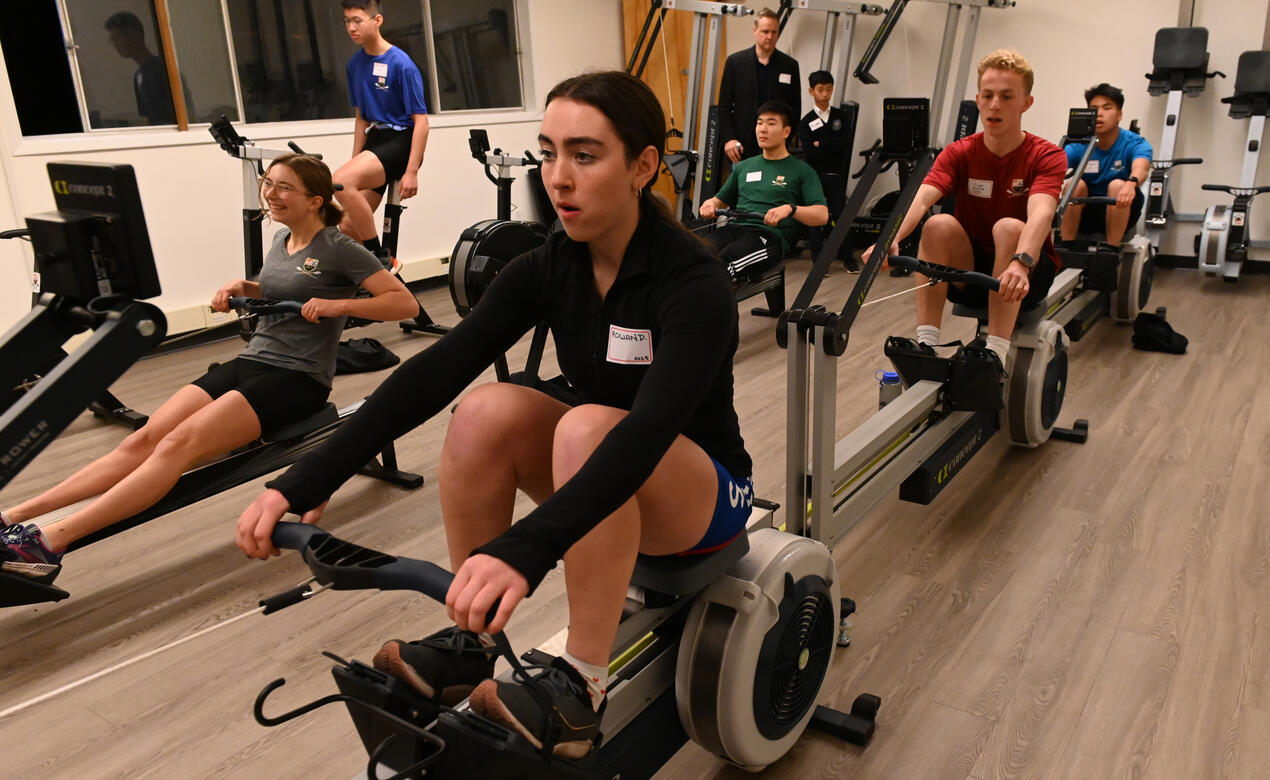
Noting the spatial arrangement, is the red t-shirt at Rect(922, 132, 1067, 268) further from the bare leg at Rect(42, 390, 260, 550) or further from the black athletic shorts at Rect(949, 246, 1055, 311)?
the bare leg at Rect(42, 390, 260, 550)

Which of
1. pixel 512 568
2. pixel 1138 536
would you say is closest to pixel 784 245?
pixel 1138 536

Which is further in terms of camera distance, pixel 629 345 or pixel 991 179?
pixel 991 179

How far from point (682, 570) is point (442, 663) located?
0.41 meters

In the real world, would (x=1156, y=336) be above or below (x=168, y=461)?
below

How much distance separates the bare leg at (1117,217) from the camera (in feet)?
14.5

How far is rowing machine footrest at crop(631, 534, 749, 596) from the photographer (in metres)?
1.55

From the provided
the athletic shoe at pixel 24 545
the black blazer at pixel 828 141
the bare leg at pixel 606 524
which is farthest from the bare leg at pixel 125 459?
A: the black blazer at pixel 828 141

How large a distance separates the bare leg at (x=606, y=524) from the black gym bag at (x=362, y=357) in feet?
10.4

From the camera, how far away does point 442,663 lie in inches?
54.9

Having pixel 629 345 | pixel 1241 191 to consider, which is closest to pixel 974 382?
pixel 629 345

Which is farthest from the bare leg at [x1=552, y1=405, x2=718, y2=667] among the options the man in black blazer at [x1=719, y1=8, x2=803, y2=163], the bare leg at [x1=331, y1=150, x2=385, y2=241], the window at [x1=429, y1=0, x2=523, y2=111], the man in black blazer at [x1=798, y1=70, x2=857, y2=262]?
the window at [x1=429, y1=0, x2=523, y2=111]

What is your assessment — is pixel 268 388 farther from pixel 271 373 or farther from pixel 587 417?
pixel 587 417

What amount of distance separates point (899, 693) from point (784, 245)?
3019 millimetres

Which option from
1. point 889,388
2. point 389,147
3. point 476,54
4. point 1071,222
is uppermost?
point 476,54
